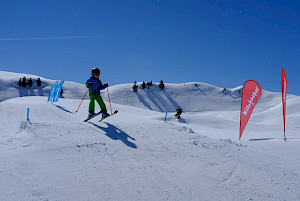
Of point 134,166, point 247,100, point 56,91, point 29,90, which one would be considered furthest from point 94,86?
point 29,90

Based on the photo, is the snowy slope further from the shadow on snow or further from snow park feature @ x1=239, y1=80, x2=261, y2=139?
snow park feature @ x1=239, y1=80, x2=261, y2=139

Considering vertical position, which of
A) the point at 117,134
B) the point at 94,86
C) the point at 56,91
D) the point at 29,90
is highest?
the point at 29,90

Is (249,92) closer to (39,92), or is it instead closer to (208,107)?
(208,107)

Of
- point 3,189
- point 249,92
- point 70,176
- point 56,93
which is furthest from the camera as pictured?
point 56,93

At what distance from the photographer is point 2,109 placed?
12.5 meters

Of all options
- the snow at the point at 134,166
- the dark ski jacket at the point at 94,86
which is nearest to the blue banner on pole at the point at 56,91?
the dark ski jacket at the point at 94,86

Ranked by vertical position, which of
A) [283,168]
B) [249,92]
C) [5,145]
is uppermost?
[249,92]

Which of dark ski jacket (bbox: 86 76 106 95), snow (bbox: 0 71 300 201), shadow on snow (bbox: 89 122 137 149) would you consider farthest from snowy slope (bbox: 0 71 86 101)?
snow (bbox: 0 71 300 201)

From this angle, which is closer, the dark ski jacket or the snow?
the snow

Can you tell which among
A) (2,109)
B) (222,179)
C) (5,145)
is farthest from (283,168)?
(2,109)

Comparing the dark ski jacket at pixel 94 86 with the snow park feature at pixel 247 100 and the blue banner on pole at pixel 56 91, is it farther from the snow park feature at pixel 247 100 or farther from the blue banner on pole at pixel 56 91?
the blue banner on pole at pixel 56 91

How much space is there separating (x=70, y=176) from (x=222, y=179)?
253 cm

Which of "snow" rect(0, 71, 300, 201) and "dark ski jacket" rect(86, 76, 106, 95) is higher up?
"dark ski jacket" rect(86, 76, 106, 95)

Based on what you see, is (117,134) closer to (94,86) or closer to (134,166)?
(134,166)
